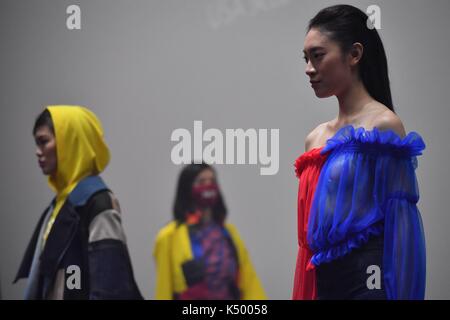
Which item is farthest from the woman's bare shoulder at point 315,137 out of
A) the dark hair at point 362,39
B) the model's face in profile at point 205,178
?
the model's face in profile at point 205,178

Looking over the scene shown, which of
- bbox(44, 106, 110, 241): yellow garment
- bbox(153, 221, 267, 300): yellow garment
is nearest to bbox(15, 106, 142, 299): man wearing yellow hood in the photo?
bbox(44, 106, 110, 241): yellow garment

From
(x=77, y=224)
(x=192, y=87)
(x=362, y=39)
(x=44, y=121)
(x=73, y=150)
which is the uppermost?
(x=362, y=39)

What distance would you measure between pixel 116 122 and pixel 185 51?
1.26 ft

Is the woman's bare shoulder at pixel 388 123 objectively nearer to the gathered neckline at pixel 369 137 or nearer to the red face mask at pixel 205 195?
the gathered neckline at pixel 369 137

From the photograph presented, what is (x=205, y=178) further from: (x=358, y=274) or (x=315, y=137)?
(x=358, y=274)

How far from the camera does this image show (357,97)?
2.50 meters

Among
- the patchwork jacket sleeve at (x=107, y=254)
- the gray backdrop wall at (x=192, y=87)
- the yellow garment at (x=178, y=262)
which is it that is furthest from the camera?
the gray backdrop wall at (x=192, y=87)

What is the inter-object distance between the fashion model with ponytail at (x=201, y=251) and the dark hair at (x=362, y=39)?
656 millimetres

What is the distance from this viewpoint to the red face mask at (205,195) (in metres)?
2.60

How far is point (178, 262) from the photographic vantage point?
2578 millimetres

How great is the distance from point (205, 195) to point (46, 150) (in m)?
0.59

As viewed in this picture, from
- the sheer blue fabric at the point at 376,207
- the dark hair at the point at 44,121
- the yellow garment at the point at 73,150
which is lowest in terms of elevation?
the sheer blue fabric at the point at 376,207

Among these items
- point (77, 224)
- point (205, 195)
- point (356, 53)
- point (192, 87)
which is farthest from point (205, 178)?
A: point (356, 53)
